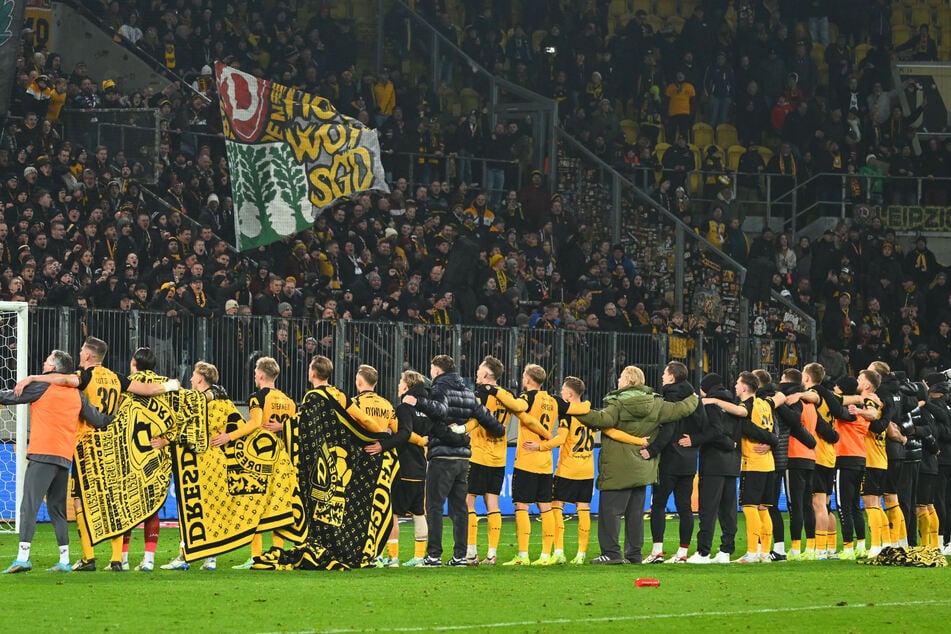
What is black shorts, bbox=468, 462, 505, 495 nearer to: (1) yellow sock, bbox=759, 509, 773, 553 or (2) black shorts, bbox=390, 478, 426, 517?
(2) black shorts, bbox=390, 478, 426, 517

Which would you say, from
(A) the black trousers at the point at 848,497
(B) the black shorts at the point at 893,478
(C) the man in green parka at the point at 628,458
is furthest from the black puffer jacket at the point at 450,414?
(B) the black shorts at the point at 893,478

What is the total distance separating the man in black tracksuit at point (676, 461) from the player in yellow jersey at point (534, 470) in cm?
102

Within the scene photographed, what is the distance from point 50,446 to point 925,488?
9.16 m

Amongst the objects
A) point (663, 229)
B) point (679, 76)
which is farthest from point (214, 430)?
point (679, 76)

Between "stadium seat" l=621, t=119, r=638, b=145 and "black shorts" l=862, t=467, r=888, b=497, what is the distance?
711 inches

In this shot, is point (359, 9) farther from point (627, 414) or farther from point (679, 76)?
point (627, 414)

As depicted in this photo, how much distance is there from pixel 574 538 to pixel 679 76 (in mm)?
16691

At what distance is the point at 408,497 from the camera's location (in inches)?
636

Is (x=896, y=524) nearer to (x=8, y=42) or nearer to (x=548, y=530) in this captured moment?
(x=548, y=530)

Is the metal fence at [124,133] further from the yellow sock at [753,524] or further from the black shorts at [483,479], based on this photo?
the yellow sock at [753,524]

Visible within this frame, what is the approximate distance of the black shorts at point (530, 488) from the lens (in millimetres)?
16578

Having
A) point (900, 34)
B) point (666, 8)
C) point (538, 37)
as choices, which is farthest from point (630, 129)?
point (900, 34)

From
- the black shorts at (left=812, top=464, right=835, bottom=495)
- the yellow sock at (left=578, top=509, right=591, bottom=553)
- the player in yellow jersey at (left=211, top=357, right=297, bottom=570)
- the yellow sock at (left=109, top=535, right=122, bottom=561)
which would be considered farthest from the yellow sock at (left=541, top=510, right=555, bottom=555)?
the yellow sock at (left=109, top=535, right=122, bottom=561)

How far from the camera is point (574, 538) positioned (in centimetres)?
2088
